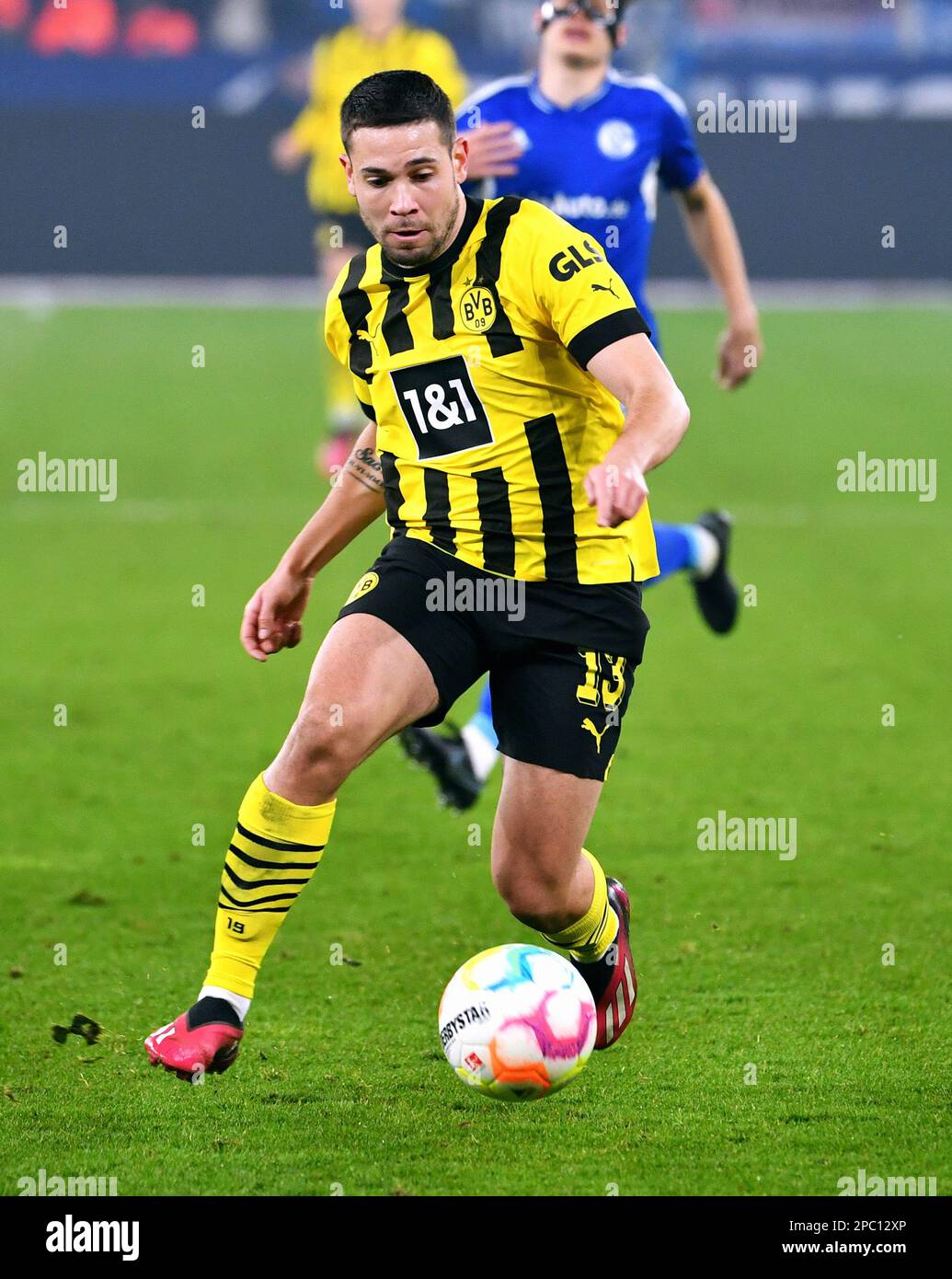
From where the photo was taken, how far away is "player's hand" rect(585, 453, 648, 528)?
3.31 meters

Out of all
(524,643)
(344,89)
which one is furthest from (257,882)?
(344,89)

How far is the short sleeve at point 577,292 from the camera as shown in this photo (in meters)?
3.73

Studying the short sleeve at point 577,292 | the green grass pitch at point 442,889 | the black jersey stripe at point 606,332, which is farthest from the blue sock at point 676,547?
the black jersey stripe at point 606,332

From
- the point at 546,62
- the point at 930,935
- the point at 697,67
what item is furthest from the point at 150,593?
the point at 697,67

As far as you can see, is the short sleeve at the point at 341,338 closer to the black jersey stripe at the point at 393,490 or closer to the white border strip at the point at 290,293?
the black jersey stripe at the point at 393,490

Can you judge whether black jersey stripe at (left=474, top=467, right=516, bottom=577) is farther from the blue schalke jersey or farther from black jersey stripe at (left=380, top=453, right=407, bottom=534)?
the blue schalke jersey

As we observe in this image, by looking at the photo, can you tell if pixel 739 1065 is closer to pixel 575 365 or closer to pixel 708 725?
pixel 575 365

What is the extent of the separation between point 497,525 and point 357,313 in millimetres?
561

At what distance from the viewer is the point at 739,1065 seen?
13.5 feet

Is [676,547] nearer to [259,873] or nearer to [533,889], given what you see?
[533,889]

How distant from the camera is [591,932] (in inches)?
170

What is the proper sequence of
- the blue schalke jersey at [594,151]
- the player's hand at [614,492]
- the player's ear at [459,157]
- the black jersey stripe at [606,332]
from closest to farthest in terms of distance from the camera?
1. the player's hand at [614,492]
2. the black jersey stripe at [606,332]
3. the player's ear at [459,157]
4. the blue schalke jersey at [594,151]

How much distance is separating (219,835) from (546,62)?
273 centimetres

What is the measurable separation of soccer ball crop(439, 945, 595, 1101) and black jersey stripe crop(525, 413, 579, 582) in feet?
2.65
